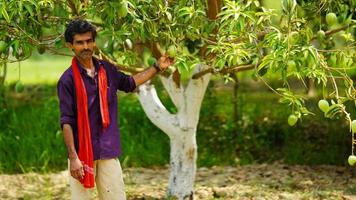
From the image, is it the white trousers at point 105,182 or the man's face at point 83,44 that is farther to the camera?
the white trousers at point 105,182

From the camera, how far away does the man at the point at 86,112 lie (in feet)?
13.1

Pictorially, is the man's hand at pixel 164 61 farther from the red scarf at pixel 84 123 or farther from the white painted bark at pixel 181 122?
the white painted bark at pixel 181 122

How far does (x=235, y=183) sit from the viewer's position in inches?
245

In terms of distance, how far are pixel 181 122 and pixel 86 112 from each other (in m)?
1.38

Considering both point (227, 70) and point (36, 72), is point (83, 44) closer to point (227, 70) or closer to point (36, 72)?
point (227, 70)

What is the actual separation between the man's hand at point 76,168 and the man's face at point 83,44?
505mm

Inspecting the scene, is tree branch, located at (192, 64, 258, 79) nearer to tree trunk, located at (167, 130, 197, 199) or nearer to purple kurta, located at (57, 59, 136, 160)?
tree trunk, located at (167, 130, 197, 199)

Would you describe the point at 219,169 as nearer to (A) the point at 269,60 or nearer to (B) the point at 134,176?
(B) the point at 134,176

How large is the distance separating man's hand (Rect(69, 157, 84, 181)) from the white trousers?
0.54ft

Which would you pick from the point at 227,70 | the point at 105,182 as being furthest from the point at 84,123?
the point at 227,70

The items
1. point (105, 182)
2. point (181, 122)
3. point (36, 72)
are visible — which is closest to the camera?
point (105, 182)

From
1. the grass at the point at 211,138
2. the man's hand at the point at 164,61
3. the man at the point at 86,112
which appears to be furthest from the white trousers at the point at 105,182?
the grass at the point at 211,138

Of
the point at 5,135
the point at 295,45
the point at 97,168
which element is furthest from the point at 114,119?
the point at 5,135

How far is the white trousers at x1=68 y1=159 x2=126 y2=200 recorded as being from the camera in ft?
13.7
